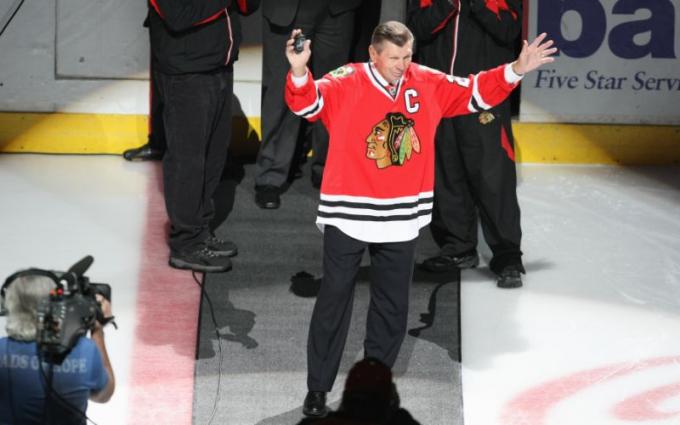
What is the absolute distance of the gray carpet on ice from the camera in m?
5.65

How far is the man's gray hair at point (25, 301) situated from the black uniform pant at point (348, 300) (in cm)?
175

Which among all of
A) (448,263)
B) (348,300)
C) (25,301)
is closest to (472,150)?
(448,263)

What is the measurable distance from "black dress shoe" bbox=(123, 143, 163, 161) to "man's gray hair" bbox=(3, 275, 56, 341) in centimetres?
469

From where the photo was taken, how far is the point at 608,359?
6121 millimetres

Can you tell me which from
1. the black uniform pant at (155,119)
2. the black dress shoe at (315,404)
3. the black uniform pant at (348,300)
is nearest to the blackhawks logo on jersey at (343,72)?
the black uniform pant at (348,300)

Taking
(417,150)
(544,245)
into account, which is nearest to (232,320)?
(417,150)

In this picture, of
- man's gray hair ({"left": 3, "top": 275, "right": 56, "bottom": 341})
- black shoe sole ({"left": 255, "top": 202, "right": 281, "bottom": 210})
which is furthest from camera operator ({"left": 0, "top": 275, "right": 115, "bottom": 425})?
black shoe sole ({"left": 255, "top": 202, "right": 281, "bottom": 210})

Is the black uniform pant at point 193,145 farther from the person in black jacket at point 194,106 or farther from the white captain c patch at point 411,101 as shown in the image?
the white captain c patch at point 411,101

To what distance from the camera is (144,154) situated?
849 cm

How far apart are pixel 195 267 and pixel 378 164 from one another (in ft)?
6.08

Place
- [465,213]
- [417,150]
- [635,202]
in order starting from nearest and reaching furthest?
1. [417,150]
2. [465,213]
3. [635,202]

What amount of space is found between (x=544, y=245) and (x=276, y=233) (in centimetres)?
145

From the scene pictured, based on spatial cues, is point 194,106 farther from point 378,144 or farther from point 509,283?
point 509,283

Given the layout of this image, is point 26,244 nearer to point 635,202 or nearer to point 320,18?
point 320,18
